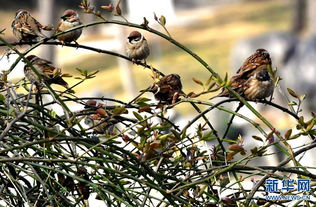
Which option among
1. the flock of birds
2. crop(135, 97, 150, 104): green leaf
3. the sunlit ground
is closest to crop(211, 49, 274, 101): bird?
the flock of birds

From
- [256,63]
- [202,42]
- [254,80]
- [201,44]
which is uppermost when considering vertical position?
[202,42]

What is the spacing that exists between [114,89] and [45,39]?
60.4 feet

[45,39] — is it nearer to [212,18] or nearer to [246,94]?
[246,94]

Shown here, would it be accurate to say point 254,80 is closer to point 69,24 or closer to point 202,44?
point 69,24

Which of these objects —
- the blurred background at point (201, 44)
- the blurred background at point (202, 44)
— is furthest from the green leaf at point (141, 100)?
the blurred background at point (202, 44)

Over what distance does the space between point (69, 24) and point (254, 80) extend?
0.89 meters

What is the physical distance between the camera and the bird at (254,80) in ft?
7.96

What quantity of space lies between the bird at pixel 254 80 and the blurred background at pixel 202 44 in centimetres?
1137

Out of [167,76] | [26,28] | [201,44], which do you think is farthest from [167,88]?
[201,44]

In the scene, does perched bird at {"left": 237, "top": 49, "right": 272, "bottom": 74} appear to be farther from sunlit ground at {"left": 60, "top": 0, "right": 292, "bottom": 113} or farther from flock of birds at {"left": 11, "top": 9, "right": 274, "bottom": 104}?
sunlit ground at {"left": 60, "top": 0, "right": 292, "bottom": 113}

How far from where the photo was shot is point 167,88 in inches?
88.7

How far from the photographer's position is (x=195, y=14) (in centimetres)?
2838

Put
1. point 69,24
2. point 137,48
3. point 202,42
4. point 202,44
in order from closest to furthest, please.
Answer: point 69,24, point 137,48, point 202,44, point 202,42

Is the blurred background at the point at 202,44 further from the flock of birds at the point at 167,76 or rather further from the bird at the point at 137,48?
the flock of birds at the point at 167,76
